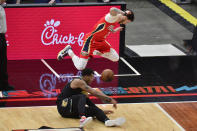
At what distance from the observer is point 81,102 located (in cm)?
1051

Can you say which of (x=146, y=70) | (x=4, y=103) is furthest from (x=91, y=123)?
(x=146, y=70)

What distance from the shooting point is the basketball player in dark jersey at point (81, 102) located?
34.1ft

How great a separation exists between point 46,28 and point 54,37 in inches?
13.9

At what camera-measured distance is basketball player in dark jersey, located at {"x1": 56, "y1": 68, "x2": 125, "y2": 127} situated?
410 inches

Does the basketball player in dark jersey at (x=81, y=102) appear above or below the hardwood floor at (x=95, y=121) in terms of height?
above

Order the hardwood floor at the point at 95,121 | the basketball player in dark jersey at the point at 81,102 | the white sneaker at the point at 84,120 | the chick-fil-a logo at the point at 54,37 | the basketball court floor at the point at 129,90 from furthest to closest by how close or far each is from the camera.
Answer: the chick-fil-a logo at the point at 54,37
the basketball court floor at the point at 129,90
the hardwood floor at the point at 95,121
the basketball player in dark jersey at the point at 81,102
the white sneaker at the point at 84,120

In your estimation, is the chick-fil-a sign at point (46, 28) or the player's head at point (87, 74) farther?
the chick-fil-a sign at point (46, 28)

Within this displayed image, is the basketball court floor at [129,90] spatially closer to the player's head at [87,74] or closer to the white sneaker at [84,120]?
the white sneaker at [84,120]

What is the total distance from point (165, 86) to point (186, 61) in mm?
2321

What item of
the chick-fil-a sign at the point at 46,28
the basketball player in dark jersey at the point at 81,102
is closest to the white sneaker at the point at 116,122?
the basketball player in dark jersey at the point at 81,102

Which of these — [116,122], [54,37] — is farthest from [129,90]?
[54,37]

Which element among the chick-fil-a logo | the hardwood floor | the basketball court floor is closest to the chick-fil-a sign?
the chick-fil-a logo

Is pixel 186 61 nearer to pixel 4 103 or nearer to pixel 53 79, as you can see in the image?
pixel 53 79

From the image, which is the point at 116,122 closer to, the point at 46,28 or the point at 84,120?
the point at 84,120
